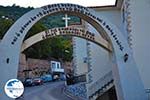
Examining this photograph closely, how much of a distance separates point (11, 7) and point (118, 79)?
72.6m

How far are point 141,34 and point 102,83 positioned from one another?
559cm

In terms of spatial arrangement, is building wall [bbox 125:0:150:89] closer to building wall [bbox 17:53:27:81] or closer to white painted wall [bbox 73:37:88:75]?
white painted wall [bbox 73:37:88:75]

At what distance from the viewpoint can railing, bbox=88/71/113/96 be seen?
2547cm

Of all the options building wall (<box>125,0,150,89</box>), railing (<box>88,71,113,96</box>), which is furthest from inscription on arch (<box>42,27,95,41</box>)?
railing (<box>88,71,113,96</box>)

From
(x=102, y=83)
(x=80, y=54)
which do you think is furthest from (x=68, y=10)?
(x=80, y=54)

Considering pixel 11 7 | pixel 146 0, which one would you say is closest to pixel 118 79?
pixel 146 0

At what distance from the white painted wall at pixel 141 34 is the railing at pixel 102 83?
413 cm

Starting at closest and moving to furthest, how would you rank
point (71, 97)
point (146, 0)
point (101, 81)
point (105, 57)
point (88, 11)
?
1. point (88, 11)
2. point (146, 0)
3. point (101, 81)
4. point (105, 57)
5. point (71, 97)

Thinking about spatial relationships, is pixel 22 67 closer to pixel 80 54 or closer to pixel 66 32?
pixel 80 54

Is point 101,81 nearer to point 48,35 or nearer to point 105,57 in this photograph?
point 105,57

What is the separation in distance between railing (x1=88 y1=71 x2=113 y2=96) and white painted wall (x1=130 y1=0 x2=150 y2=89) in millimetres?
4131

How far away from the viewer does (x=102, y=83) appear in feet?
85.0

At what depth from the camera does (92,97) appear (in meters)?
27.0

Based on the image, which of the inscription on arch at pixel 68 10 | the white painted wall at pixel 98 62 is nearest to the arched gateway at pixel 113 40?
the inscription on arch at pixel 68 10
